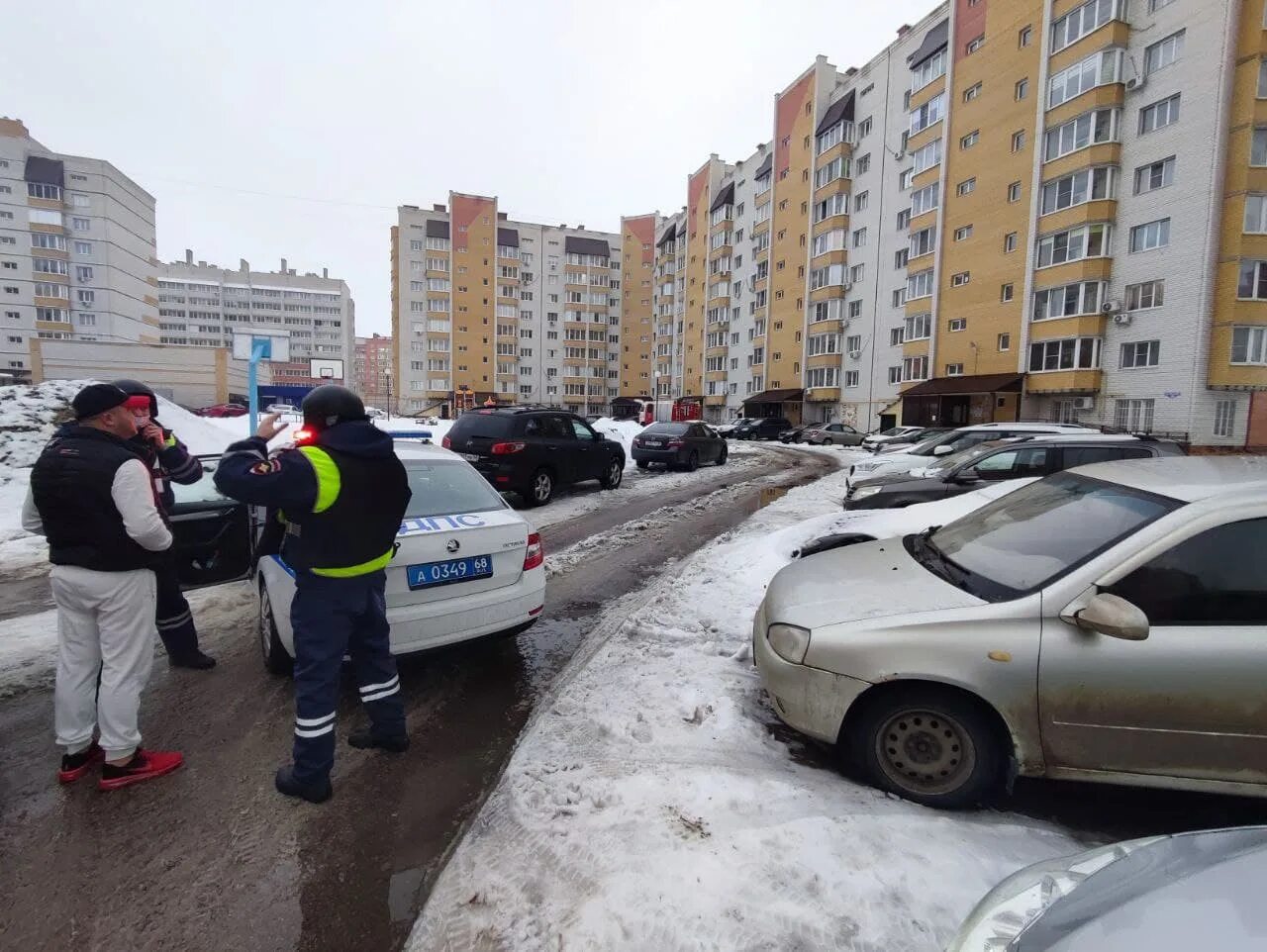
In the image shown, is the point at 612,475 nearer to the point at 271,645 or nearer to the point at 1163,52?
the point at 271,645

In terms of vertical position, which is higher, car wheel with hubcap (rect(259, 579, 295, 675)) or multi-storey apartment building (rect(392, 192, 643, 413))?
multi-storey apartment building (rect(392, 192, 643, 413))

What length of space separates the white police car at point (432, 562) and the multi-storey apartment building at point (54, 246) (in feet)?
255

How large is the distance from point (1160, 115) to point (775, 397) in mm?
27130

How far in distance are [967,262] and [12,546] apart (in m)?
38.5

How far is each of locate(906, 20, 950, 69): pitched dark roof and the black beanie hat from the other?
45.0 metres

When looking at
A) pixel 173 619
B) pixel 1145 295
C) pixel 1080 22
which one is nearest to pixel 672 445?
pixel 173 619

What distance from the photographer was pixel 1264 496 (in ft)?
8.77

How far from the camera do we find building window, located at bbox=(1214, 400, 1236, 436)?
80.9ft

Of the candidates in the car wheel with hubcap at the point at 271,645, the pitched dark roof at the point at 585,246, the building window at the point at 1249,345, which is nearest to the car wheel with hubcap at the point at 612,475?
the car wheel with hubcap at the point at 271,645

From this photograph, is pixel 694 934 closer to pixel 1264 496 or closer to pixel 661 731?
pixel 661 731

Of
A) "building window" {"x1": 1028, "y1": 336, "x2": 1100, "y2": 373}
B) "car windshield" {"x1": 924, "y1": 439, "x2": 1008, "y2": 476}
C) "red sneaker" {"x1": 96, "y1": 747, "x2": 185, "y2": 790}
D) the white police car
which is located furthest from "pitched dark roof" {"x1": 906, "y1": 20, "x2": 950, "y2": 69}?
"red sneaker" {"x1": 96, "y1": 747, "x2": 185, "y2": 790}

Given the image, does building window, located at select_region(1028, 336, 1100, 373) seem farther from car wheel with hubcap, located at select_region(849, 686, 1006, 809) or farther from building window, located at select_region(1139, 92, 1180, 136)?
car wheel with hubcap, located at select_region(849, 686, 1006, 809)

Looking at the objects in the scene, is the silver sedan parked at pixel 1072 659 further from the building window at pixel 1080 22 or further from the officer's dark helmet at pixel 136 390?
the building window at pixel 1080 22

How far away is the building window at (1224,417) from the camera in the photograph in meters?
24.7
